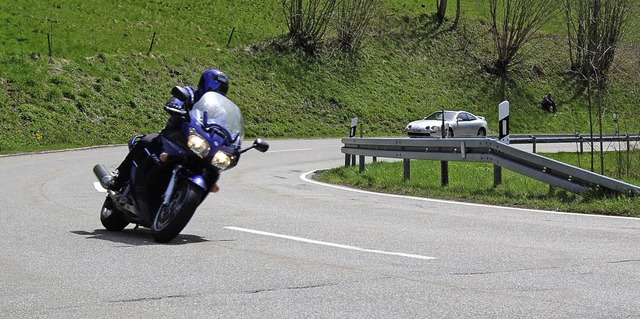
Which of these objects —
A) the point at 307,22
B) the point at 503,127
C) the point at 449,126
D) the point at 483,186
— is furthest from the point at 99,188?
the point at 307,22

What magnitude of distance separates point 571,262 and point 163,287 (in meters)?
3.65

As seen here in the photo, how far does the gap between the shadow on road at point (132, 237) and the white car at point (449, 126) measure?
27.1 m

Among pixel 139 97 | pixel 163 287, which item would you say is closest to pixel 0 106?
pixel 139 97

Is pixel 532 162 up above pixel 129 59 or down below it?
below

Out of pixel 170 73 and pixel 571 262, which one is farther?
pixel 170 73

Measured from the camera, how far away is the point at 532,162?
14484mm

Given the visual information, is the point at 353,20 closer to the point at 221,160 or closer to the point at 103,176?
the point at 103,176

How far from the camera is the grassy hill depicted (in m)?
36.7

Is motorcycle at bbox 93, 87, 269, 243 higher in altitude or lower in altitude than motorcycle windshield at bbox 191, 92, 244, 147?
lower

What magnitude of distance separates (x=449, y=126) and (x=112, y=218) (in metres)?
29.5

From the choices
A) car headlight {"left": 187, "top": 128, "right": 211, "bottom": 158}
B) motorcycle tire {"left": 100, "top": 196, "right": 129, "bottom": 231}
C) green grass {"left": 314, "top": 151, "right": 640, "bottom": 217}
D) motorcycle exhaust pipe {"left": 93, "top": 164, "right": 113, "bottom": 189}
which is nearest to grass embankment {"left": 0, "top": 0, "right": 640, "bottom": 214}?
green grass {"left": 314, "top": 151, "right": 640, "bottom": 217}

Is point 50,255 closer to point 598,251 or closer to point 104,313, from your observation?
point 104,313

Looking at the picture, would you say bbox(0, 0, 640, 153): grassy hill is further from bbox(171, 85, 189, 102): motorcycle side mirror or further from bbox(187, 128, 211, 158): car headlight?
bbox(187, 128, 211, 158): car headlight

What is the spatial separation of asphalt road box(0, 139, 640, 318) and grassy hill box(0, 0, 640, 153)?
21.2 metres
